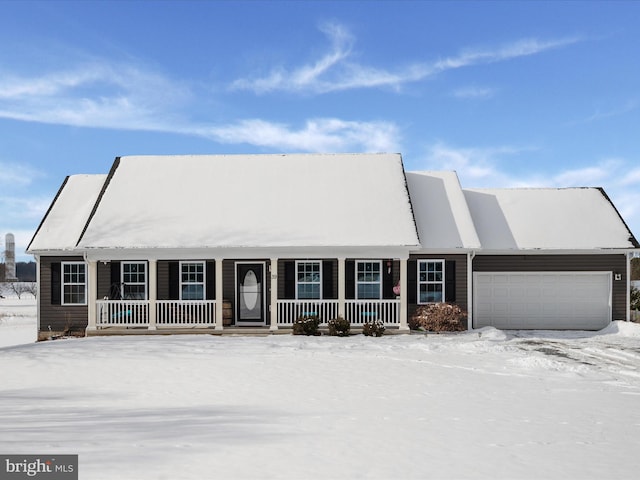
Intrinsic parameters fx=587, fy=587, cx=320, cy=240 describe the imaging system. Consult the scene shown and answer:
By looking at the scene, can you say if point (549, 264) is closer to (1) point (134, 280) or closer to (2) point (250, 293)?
(2) point (250, 293)

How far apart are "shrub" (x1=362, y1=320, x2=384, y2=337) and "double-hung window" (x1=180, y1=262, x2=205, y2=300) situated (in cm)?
615

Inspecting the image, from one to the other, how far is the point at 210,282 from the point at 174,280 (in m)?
1.32

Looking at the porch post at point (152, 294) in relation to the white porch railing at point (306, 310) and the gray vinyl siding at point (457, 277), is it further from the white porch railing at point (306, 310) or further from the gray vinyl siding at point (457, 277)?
the gray vinyl siding at point (457, 277)

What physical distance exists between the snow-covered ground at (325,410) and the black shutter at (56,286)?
572 centimetres

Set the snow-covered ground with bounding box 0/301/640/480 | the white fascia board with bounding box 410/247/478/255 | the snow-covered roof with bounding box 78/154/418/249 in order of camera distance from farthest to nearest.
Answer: the white fascia board with bounding box 410/247/478/255 → the snow-covered roof with bounding box 78/154/418/249 → the snow-covered ground with bounding box 0/301/640/480

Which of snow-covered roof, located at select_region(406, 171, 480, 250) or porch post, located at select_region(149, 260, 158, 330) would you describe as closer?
porch post, located at select_region(149, 260, 158, 330)

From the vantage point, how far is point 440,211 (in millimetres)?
22297

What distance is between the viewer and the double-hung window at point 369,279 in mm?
20969

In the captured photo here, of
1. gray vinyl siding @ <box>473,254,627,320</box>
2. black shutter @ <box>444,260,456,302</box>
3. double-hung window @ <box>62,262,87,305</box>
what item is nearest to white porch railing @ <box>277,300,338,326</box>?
black shutter @ <box>444,260,456,302</box>

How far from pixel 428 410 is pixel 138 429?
14.2 ft

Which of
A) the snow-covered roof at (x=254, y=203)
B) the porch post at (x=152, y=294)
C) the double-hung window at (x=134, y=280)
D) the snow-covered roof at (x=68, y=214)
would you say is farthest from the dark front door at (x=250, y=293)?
the snow-covered roof at (x=68, y=214)

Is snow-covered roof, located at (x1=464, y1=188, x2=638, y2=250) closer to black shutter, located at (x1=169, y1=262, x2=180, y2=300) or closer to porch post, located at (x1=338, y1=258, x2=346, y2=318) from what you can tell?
porch post, located at (x1=338, y1=258, x2=346, y2=318)

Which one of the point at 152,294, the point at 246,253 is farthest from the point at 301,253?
the point at 152,294

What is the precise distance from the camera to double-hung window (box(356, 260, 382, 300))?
2097 centimetres
